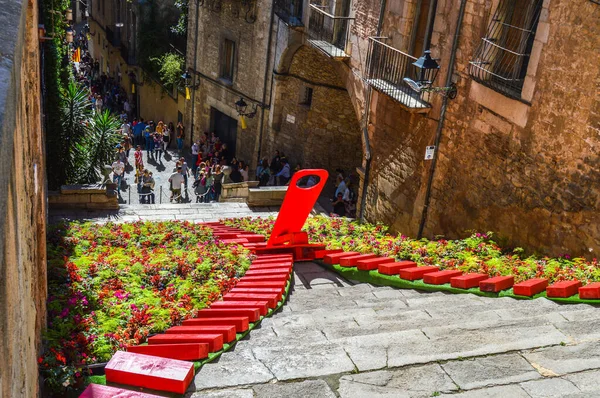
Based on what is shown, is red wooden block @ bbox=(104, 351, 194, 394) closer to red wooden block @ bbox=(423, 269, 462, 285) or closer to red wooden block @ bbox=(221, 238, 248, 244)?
red wooden block @ bbox=(423, 269, 462, 285)

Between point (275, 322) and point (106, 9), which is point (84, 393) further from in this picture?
point (106, 9)

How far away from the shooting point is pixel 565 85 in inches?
379

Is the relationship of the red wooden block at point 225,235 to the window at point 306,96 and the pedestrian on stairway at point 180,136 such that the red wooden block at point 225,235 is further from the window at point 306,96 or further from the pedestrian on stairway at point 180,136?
the pedestrian on stairway at point 180,136

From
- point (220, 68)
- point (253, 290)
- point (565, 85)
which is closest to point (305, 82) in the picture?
point (220, 68)

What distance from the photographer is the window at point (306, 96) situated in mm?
21062

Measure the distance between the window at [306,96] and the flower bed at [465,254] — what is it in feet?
28.7

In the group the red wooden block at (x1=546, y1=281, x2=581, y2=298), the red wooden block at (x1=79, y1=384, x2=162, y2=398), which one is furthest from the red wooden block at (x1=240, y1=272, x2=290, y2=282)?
the red wooden block at (x1=79, y1=384, x2=162, y2=398)

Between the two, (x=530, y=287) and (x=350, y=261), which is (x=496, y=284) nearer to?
(x=530, y=287)

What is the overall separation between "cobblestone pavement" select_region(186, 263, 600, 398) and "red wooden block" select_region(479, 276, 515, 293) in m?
0.51

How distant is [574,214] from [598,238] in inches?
20.9

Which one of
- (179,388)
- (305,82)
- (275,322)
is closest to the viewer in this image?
(179,388)

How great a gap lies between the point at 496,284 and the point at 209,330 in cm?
362

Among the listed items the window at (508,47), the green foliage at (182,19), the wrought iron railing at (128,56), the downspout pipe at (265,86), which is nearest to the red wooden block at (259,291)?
the window at (508,47)

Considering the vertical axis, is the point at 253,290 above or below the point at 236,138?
above
